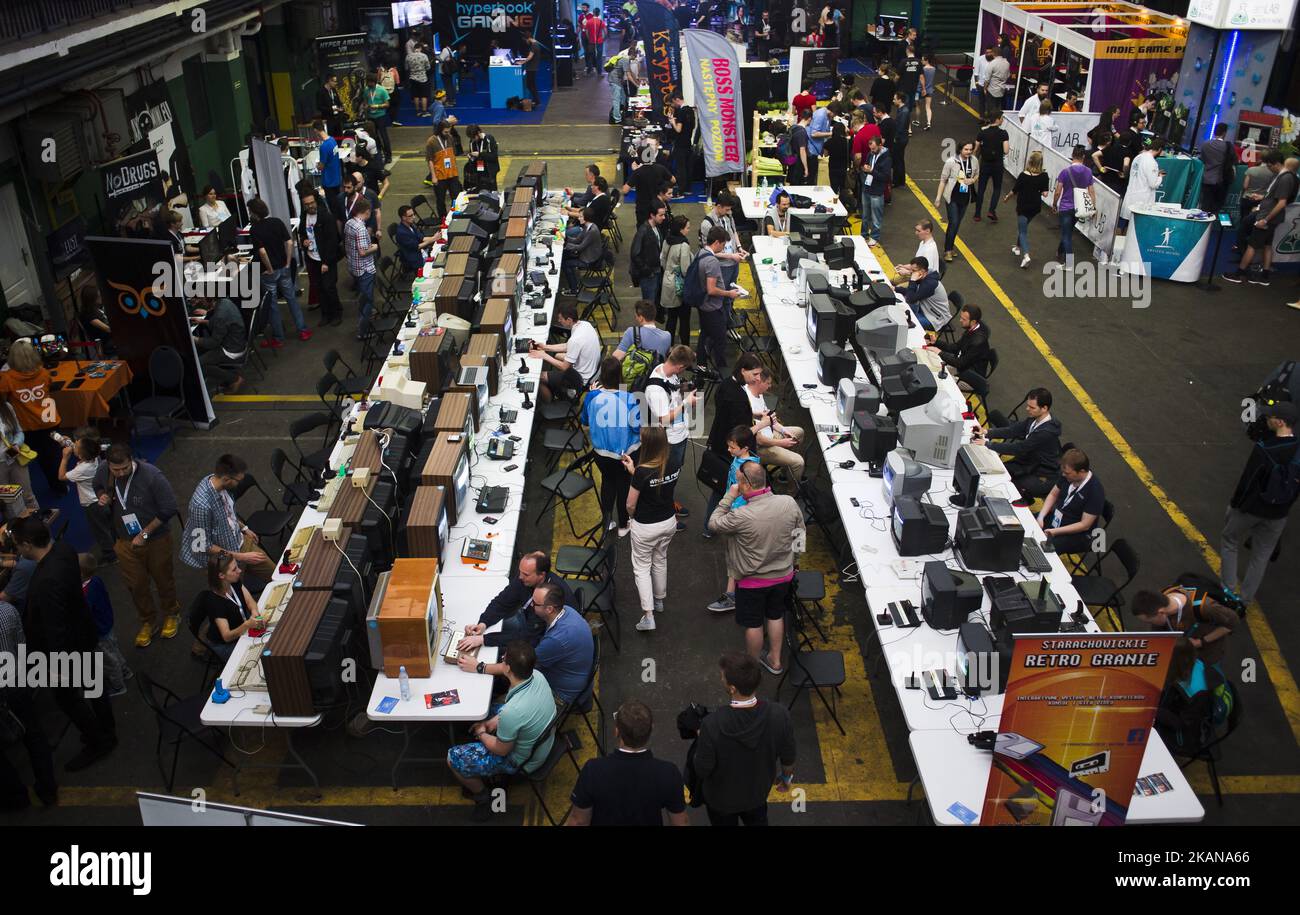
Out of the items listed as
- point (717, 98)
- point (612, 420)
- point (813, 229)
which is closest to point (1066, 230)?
point (813, 229)

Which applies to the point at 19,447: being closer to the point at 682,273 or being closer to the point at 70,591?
the point at 70,591

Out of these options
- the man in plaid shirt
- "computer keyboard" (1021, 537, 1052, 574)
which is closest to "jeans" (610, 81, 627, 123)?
the man in plaid shirt

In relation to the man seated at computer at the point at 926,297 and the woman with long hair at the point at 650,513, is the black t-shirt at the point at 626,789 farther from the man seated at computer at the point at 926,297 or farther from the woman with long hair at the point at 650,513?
the man seated at computer at the point at 926,297

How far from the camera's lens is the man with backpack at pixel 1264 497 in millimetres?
7348

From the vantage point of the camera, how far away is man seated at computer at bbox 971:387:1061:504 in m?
8.45

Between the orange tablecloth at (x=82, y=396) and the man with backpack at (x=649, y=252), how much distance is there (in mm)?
5739

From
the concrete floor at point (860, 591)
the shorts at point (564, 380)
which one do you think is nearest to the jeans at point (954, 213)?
the concrete floor at point (860, 591)

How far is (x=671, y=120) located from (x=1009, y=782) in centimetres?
1534

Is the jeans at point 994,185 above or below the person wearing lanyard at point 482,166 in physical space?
below

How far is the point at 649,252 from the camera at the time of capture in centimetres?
1209

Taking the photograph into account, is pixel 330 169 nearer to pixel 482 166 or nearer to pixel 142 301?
pixel 482 166

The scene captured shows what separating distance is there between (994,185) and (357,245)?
33.9 feet

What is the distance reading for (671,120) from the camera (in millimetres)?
18266

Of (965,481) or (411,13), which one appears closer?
(965,481)
